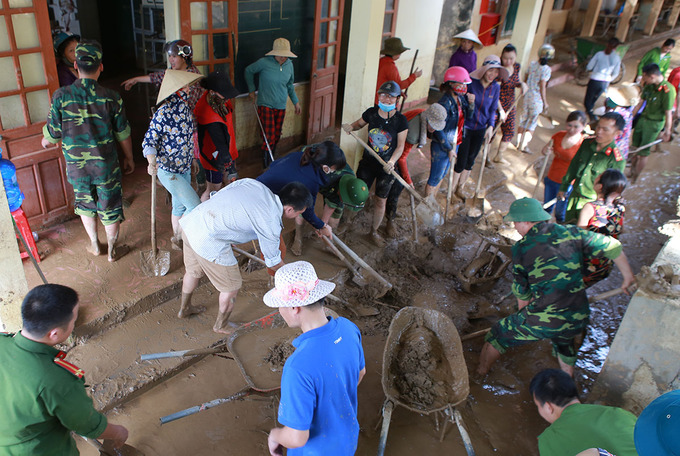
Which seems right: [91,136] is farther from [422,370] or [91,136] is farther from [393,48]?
[393,48]

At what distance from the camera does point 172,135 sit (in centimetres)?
466

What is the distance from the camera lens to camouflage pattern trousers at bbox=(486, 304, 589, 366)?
4035mm

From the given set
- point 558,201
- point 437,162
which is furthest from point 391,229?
point 558,201

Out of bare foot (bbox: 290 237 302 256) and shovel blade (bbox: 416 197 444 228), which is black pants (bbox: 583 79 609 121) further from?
bare foot (bbox: 290 237 302 256)

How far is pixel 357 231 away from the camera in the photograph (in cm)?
644

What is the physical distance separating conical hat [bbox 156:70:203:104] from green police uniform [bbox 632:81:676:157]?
6972 mm

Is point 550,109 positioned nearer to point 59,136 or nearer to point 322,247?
point 322,247

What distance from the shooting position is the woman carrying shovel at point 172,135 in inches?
181

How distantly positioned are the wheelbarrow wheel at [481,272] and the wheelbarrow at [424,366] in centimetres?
141

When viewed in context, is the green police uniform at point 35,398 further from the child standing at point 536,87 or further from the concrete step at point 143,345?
the child standing at point 536,87

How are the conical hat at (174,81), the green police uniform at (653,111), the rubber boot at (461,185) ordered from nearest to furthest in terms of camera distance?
the conical hat at (174,81)
the rubber boot at (461,185)
the green police uniform at (653,111)

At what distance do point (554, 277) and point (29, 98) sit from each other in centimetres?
502

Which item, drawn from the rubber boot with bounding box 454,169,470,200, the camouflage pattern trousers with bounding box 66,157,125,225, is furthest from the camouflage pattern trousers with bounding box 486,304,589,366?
the camouflage pattern trousers with bounding box 66,157,125,225

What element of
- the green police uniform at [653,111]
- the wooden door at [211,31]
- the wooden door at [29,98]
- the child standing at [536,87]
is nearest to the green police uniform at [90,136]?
the wooden door at [29,98]
